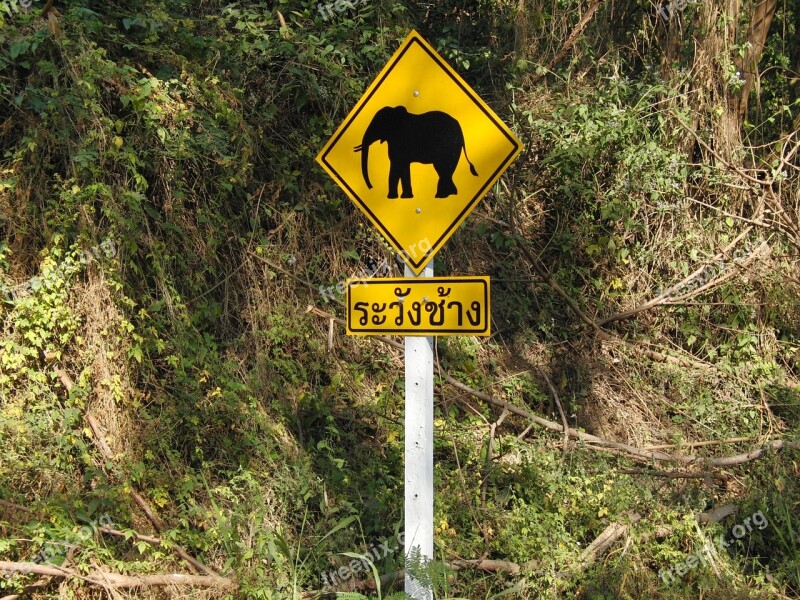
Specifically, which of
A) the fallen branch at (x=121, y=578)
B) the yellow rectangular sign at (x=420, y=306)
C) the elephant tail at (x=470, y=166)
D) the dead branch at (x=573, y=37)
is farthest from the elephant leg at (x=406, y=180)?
the dead branch at (x=573, y=37)

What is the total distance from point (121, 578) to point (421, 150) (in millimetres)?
2946

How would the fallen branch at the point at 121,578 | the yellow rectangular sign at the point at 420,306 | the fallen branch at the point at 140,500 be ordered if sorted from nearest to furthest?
the yellow rectangular sign at the point at 420,306, the fallen branch at the point at 121,578, the fallen branch at the point at 140,500

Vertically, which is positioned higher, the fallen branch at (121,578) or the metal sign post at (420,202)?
the metal sign post at (420,202)

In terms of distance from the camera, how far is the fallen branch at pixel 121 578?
421 centimetres

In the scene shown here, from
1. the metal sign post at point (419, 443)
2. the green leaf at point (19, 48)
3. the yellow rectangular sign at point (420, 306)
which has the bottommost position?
the metal sign post at point (419, 443)

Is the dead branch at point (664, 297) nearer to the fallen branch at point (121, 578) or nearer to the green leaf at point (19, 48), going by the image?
the fallen branch at point (121, 578)

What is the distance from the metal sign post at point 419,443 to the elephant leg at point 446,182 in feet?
1.08

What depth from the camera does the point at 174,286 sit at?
629cm

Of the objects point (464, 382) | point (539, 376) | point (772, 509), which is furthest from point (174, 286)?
point (772, 509)

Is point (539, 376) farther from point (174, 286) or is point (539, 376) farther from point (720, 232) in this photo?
point (174, 286)

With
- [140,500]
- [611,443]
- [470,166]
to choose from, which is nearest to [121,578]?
→ [140,500]

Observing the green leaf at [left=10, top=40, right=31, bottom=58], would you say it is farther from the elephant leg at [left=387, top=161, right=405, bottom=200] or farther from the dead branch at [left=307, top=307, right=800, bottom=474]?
the elephant leg at [left=387, top=161, right=405, bottom=200]

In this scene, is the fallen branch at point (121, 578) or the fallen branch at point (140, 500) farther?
the fallen branch at point (140, 500)

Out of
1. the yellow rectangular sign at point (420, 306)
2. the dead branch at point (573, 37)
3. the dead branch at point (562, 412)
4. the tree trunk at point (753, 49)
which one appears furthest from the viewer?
the tree trunk at point (753, 49)
